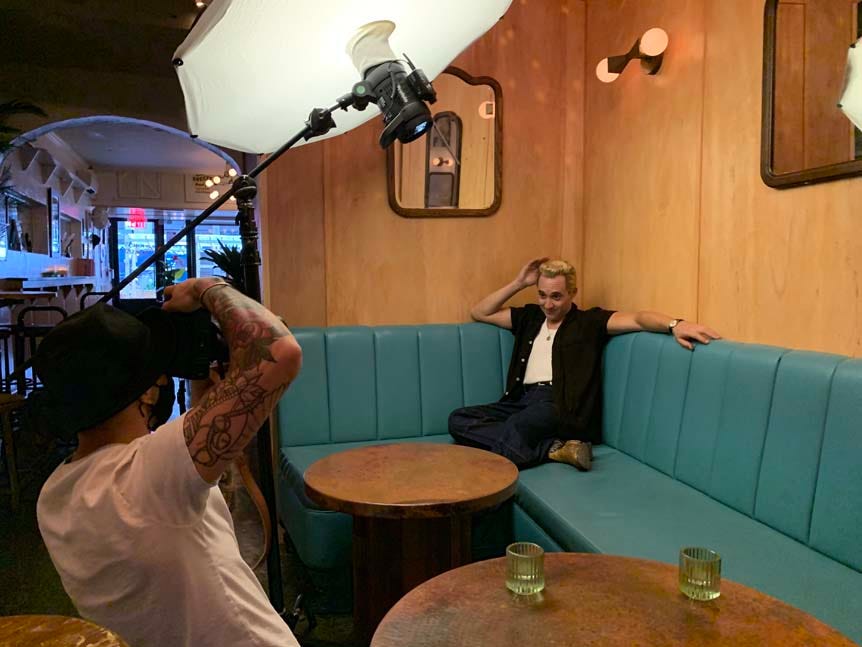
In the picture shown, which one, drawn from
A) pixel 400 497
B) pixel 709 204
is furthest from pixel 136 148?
pixel 400 497

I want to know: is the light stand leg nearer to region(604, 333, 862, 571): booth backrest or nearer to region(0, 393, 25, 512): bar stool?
region(604, 333, 862, 571): booth backrest

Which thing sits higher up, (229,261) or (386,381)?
(229,261)

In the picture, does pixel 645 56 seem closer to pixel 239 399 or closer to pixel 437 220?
pixel 437 220

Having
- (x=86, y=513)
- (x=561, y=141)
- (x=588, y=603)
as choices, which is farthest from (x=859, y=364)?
(x=561, y=141)

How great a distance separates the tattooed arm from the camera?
750 millimetres

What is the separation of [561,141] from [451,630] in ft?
8.67

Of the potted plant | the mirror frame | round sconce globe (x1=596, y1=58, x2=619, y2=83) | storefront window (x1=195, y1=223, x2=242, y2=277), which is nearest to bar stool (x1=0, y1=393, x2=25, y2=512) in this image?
the potted plant

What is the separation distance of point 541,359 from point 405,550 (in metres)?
1.19

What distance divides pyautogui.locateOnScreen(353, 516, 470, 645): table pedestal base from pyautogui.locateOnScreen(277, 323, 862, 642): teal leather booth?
0.30m

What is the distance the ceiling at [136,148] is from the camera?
796 centimetres

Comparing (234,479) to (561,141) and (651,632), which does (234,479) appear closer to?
(561,141)

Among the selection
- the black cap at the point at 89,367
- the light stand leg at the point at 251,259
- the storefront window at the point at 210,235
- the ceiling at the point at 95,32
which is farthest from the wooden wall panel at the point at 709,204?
the storefront window at the point at 210,235

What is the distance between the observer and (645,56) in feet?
8.18

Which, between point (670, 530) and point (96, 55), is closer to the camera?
point (670, 530)
